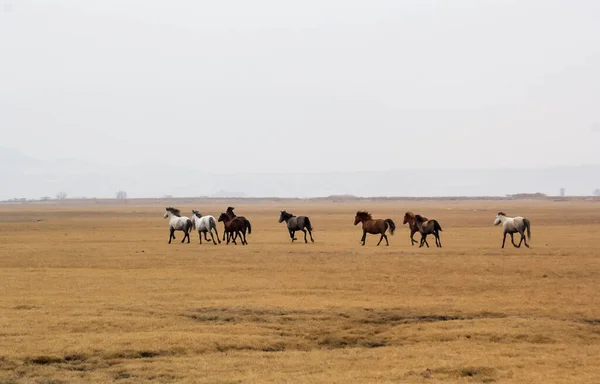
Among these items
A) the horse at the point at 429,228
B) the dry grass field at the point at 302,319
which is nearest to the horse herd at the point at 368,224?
the horse at the point at 429,228

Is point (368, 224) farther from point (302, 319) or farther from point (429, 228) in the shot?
point (302, 319)

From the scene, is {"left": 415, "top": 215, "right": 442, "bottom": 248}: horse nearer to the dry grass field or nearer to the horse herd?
the horse herd

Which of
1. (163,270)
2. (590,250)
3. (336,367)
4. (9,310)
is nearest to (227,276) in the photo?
(163,270)

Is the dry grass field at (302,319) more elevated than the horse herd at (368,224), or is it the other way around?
the horse herd at (368,224)

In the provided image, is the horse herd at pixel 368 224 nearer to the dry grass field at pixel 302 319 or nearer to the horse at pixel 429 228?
the horse at pixel 429 228

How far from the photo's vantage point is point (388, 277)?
848 inches

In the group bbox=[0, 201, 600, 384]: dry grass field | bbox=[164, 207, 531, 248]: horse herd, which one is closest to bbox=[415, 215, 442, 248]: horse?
bbox=[164, 207, 531, 248]: horse herd

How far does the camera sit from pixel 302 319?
15219 millimetres

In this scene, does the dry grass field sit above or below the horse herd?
below

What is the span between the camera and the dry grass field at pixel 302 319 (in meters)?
11.5

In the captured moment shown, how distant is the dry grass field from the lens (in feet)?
37.7

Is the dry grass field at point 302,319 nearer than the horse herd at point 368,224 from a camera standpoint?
Yes

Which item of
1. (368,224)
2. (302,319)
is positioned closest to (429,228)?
(368,224)

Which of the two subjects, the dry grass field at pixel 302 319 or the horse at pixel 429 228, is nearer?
the dry grass field at pixel 302 319
